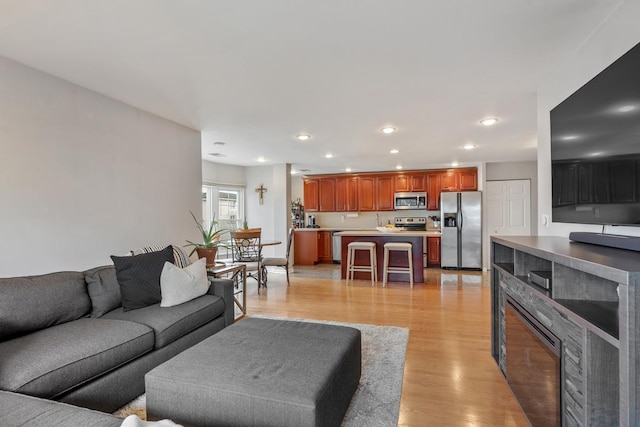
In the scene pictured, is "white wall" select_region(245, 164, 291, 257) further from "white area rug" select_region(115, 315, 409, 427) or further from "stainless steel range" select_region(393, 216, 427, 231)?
"white area rug" select_region(115, 315, 409, 427)

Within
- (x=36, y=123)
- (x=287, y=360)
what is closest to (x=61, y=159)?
(x=36, y=123)

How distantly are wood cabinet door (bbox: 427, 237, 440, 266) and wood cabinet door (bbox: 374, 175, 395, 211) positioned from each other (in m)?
1.19

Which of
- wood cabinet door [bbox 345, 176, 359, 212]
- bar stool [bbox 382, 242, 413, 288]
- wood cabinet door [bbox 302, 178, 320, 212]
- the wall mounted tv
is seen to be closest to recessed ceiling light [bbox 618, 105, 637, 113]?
the wall mounted tv

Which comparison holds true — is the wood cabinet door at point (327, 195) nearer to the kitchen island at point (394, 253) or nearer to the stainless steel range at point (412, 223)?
the stainless steel range at point (412, 223)

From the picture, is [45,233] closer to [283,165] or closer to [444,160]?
[283,165]

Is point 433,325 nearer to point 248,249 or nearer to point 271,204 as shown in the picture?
point 248,249

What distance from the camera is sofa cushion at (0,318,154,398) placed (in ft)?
4.77

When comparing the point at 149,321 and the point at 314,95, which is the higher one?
the point at 314,95

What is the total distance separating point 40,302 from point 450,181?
692 centimetres

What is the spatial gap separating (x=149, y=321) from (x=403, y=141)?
3.78 meters

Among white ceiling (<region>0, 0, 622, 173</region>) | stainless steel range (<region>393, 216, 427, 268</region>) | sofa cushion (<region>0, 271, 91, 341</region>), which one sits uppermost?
white ceiling (<region>0, 0, 622, 173</region>)

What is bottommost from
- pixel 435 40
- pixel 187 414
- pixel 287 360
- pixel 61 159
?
pixel 187 414

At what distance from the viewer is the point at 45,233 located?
2.31 m

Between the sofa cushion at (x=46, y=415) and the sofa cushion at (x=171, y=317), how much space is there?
930 mm
